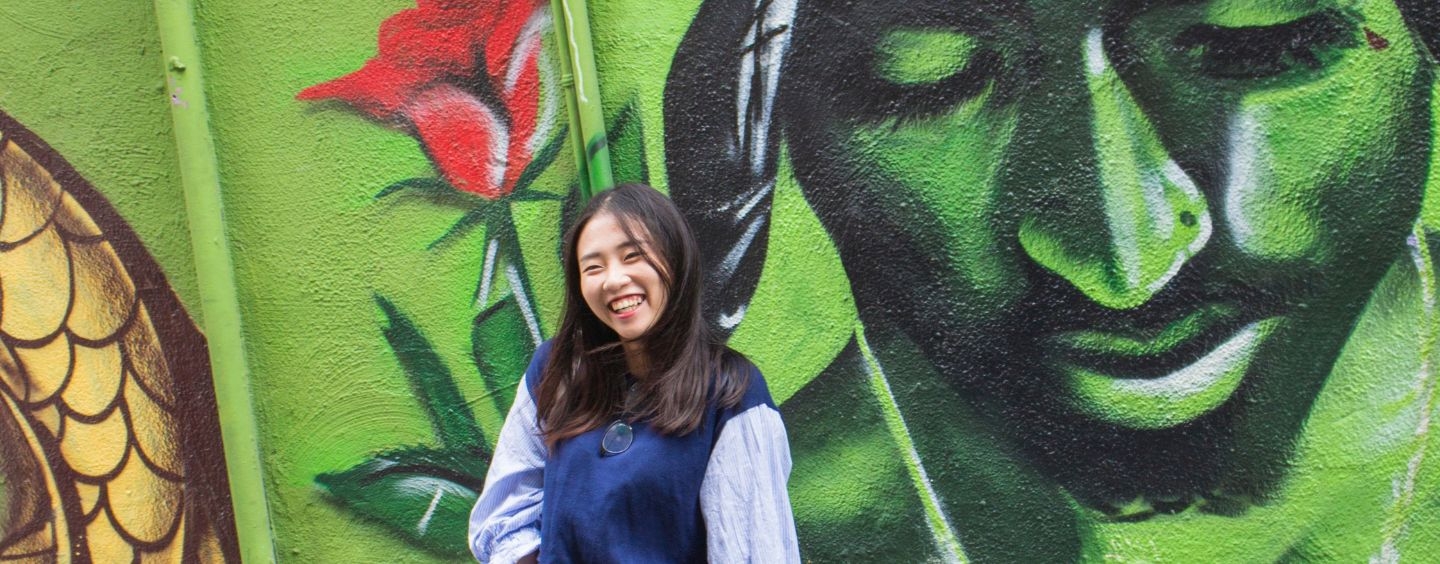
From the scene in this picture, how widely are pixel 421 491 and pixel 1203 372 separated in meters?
1.93

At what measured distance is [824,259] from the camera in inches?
107

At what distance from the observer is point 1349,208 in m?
2.44

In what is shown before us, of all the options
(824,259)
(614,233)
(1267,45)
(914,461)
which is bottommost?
(914,461)

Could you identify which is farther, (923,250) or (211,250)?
(211,250)

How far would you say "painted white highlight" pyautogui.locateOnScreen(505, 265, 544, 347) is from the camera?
2877mm

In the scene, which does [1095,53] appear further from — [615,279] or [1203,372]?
[615,279]

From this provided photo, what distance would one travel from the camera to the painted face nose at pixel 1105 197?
8.32 ft

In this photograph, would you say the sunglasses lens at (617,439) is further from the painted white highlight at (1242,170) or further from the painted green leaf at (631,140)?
the painted white highlight at (1242,170)

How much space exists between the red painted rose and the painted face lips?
141 cm

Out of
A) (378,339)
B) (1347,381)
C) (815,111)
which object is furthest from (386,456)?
(1347,381)

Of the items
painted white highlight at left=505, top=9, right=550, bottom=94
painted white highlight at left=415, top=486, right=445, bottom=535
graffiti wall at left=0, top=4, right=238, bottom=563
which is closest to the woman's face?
painted white highlight at left=505, top=9, right=550, bottom=94

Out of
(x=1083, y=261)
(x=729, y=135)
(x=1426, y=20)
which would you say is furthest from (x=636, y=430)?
(x=1426, y=20)

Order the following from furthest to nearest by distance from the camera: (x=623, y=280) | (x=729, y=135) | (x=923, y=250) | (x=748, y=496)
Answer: (x=729, y=135) → (x=923, y=250) → (x=623, y=280) → (x=748, y=496)

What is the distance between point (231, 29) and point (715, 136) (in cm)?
130
